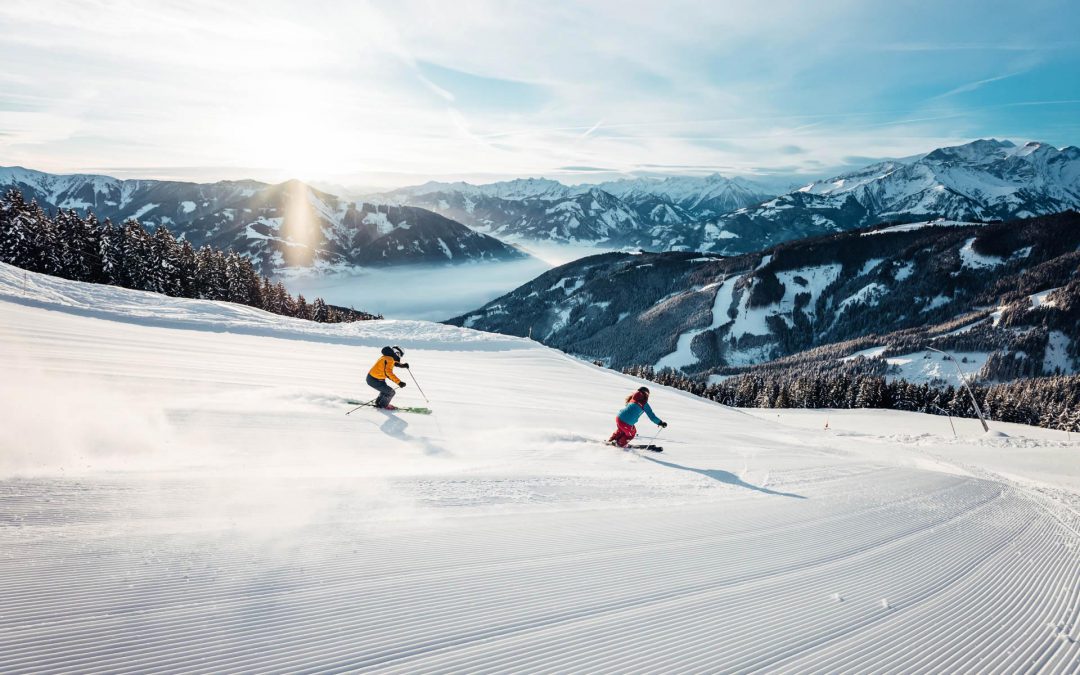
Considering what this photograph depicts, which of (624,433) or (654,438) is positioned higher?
(624,433)

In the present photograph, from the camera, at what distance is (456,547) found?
5691 millimetres

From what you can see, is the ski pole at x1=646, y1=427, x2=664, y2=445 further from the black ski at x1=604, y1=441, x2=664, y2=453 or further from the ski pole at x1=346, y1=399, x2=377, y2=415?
the ski pole at x1=346, y1=399, x2=377, y2=415

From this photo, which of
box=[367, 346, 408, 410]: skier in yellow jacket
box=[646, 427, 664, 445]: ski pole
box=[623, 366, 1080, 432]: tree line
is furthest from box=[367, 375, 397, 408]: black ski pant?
box=[623, 366, 1080, 432]: tree line

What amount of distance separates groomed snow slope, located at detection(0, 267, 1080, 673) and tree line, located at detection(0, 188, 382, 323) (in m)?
44.7

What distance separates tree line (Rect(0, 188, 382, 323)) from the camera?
1683 inches

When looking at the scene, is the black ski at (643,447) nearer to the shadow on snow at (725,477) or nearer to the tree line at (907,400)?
the shadow on snow at (725,477)

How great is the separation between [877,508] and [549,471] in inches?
252

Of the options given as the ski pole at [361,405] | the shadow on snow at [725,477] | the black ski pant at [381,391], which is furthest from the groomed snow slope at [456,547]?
the black ski pant at [381,391]

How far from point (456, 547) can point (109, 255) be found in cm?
Result: 6027

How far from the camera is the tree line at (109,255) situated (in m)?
42.8

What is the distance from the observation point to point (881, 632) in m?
5.11

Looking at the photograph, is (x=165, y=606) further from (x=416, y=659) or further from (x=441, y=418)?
(x=441, y=418)

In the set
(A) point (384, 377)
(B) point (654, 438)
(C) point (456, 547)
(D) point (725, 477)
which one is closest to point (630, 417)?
(D) point (725, 477)

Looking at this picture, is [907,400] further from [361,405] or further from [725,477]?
[361,405]
